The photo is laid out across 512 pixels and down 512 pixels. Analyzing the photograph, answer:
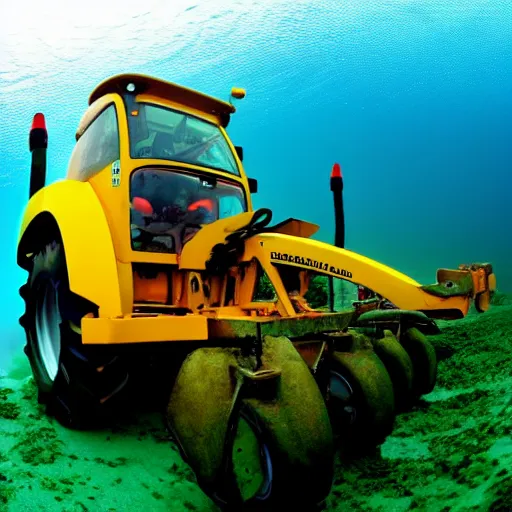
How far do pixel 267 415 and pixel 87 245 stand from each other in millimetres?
1605

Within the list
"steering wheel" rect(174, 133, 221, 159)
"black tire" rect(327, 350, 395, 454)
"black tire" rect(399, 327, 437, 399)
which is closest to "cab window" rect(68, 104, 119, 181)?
"steering wheel" rect(174, 133, 221, 159)

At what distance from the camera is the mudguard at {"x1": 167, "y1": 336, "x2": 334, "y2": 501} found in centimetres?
197

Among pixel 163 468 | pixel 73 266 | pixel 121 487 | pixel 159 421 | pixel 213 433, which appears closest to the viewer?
pixel 213 433

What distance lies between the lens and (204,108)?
13.3 feet

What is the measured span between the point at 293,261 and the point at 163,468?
138cm

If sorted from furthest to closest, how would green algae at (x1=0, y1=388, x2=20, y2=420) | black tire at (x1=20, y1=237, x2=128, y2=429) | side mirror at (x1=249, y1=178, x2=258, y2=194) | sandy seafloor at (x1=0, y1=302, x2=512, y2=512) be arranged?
side mirror at (x1=249, y1=178, x2=258, y2=194)
green algae at (x1=0, y1=388, x2=20, y2=420)
black tire at (x1=20, y1=237, x2=128, y2=429)
sandy seafloor at (x1=0, y1=302, x2=512, y2=512)

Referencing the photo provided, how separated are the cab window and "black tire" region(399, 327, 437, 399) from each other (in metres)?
2.78

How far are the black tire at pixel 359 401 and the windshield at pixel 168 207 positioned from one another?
131 cm

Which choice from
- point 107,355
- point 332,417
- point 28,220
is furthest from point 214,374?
point 28,220

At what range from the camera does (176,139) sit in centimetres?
376

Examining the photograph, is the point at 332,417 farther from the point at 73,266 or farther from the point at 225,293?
the point at 73,266

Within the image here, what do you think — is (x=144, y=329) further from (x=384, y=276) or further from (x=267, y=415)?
(x=384, y=276)

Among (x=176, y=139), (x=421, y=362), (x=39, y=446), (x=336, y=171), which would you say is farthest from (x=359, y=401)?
(x=336, y=171)

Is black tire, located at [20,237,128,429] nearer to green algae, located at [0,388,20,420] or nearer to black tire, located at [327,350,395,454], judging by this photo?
green algae, located at [0,388,20,420]
